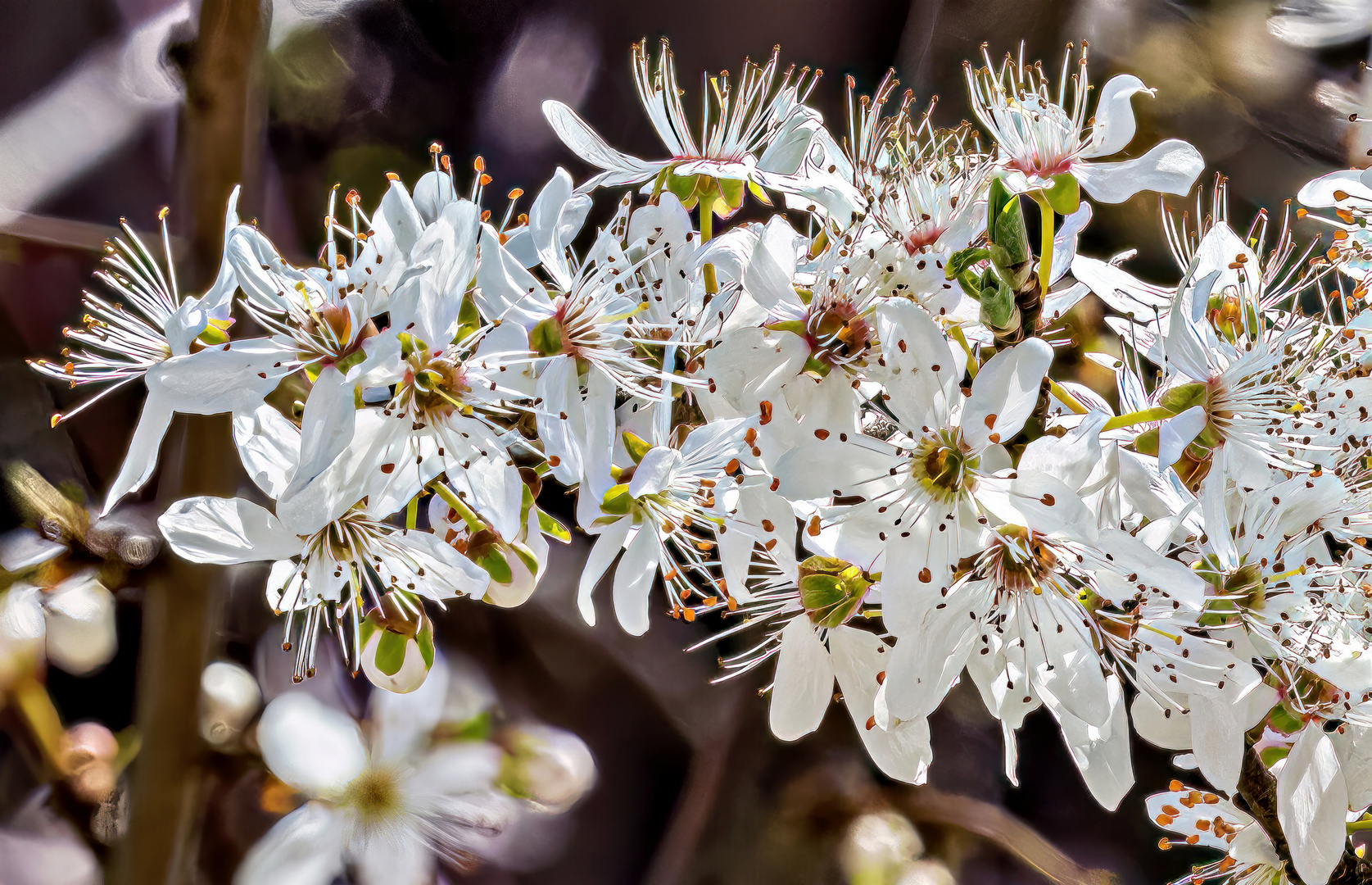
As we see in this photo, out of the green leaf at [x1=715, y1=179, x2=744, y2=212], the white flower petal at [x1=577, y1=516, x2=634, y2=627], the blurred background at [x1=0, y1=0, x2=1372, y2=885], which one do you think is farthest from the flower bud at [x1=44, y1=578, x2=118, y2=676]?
the green leaf at [x1=715, y1=179, x2=744, y2=212]

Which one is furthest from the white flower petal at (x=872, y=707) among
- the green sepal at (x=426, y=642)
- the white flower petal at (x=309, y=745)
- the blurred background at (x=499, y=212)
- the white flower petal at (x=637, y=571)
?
the white flower petal at (x=309, y=745)

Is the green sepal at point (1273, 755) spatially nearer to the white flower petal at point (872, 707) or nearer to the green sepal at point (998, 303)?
the white flower petal at point (872, 707)

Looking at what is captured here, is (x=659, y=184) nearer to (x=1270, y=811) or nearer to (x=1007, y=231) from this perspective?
(x=1007, y=231)

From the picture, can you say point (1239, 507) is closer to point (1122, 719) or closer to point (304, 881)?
point (1122, 719)

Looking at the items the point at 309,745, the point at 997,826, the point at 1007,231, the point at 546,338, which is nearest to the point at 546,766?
the point at 309,745

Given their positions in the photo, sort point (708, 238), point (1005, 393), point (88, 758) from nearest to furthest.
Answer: point (1005, 393) → point (708, 238) → point (88, 758)
